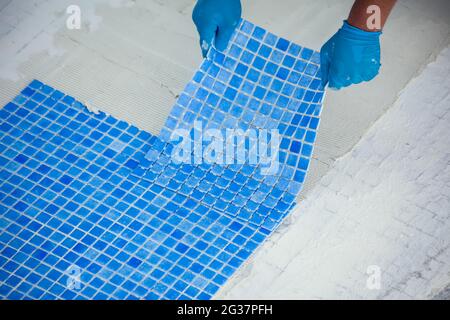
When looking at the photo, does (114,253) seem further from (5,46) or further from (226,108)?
(5,46)

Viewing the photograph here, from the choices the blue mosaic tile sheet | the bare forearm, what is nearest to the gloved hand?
the blue mosaic tile sheet

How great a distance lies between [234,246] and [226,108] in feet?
2.56

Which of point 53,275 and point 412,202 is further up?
point 412,202

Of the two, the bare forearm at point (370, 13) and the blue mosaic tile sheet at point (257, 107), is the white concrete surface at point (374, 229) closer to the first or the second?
the blue mosaic tile sheet at point (257, 107)

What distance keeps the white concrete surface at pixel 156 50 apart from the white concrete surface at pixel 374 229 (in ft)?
0.39

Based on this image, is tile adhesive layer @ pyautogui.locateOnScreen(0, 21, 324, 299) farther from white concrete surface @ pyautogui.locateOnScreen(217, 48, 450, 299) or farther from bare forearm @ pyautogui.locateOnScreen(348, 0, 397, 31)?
bare forearm @ pyautogui.locateOnScreen(348, 0, 397, 31)

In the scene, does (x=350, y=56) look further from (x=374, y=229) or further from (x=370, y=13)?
(x=374, y=229)

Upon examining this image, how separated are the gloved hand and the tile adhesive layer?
10cm

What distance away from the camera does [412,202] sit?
10.8 feet

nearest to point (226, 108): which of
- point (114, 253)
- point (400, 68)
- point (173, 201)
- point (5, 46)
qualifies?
point (173, 201)

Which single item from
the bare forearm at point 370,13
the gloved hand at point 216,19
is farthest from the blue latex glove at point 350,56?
the gloved hand at point 216,19

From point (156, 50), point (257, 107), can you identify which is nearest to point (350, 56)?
point (257, 107)

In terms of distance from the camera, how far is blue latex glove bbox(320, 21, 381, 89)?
2826mm

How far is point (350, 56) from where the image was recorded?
2.87 metres
